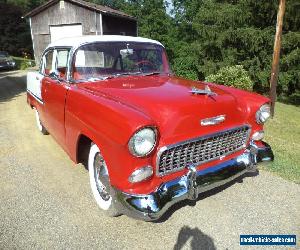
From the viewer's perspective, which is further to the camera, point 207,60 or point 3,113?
point 207,60

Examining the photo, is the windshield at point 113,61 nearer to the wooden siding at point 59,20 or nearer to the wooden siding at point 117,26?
the wooden siding at point 59,20

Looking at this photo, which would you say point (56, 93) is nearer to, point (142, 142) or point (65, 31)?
point (142, 142)

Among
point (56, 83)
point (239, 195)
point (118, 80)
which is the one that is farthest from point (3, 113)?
point (239, 195)

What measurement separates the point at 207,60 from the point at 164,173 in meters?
12.0

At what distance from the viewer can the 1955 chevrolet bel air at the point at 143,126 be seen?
2895 millimetres

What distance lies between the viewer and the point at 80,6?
2220 centimetres

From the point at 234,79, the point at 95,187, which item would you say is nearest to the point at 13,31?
the point at 234,79

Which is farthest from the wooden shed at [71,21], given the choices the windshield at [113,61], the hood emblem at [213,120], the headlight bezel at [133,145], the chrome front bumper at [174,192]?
the headlight bezel at [133,145]

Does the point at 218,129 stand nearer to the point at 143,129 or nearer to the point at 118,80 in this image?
the point at 143,129

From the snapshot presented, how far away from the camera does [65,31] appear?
23.4 metres

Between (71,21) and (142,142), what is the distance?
22.1 m

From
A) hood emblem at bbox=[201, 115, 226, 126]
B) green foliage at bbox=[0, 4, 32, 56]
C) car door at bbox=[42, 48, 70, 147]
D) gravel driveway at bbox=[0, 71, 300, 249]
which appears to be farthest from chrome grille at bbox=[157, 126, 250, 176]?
green foliage at bbox=[0, 4, 32, 56]

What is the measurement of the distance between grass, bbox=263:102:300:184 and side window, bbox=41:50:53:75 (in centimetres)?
372

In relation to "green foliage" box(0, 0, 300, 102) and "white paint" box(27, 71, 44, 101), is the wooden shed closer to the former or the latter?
"green foliage" box(0, 0, 300, 102)
